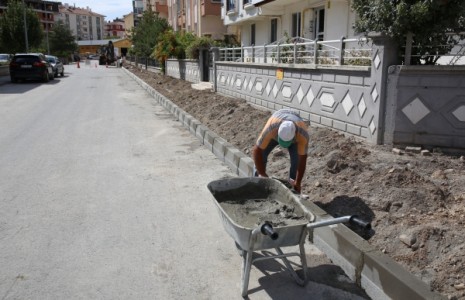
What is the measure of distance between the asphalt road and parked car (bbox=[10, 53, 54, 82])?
1887cm

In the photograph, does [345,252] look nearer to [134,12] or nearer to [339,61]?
[339,61]

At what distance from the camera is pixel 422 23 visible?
5781 mm

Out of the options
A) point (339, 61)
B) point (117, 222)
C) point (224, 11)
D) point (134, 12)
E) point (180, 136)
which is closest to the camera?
point (117, 222)

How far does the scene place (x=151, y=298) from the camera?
3.31 metres

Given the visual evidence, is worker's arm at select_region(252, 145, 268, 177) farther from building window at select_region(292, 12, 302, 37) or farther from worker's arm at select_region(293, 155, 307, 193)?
building window at select_region(292, 12, 302, 37)

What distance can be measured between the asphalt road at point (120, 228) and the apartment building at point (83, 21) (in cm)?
17020

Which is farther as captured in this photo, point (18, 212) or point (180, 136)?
point (180, 136)

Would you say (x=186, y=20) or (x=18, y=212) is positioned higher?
(x=186, y=20)

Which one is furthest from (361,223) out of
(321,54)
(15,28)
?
(15,28)

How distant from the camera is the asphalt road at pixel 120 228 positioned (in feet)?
11.4

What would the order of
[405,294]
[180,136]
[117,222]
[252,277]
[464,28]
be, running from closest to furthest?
1. [405,294]
2. [252,277]
3. [117,222]
4. [464,28]
5. [180,136]

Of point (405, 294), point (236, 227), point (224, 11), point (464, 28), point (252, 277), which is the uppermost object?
point (224, 11)

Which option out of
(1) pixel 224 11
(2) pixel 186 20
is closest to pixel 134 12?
(2) pixel 186 20

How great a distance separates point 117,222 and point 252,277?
6.13ft
